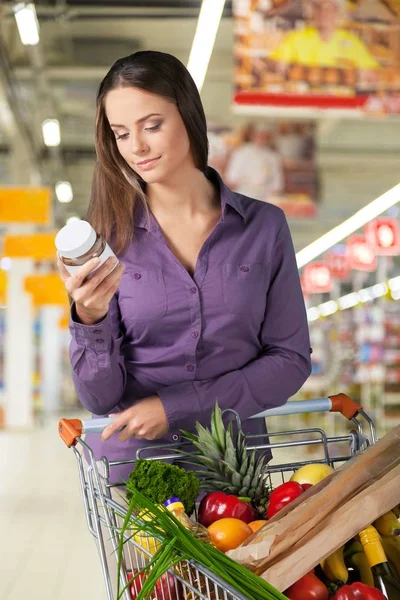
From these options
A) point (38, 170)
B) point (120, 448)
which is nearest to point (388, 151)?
point (38, 170)

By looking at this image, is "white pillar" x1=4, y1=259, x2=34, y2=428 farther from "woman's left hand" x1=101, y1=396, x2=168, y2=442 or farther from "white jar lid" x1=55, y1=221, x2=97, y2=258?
"white jar lid" x1=55, y1=221, x2=97, y2=258

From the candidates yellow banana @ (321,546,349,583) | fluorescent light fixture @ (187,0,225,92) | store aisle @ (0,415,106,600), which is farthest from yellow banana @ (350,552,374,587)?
fluorescent light fixture @ (187,0,225,92)

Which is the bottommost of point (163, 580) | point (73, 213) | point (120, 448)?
point (73, 213)

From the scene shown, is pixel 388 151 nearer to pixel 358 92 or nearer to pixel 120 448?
pixel 358 92

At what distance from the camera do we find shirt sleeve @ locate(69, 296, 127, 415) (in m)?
1.71

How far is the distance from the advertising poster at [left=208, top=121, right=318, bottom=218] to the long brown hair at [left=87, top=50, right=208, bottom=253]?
9.39 metres

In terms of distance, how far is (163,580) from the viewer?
4.45 feet

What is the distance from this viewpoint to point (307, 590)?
129cm

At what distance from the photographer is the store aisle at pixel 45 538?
17.5 ft

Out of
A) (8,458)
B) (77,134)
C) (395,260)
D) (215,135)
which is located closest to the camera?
(215,135)

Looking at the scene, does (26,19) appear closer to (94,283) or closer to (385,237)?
(385,237)

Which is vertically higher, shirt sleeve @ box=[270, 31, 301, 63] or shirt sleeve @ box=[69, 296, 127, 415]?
shirt sleeve @ box=[69, 296, 127, 415]

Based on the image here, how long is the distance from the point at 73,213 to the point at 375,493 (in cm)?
2424

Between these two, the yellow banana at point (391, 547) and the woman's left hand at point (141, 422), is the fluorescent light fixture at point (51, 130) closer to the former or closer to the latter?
the woman's left hand at point (141, 422)
